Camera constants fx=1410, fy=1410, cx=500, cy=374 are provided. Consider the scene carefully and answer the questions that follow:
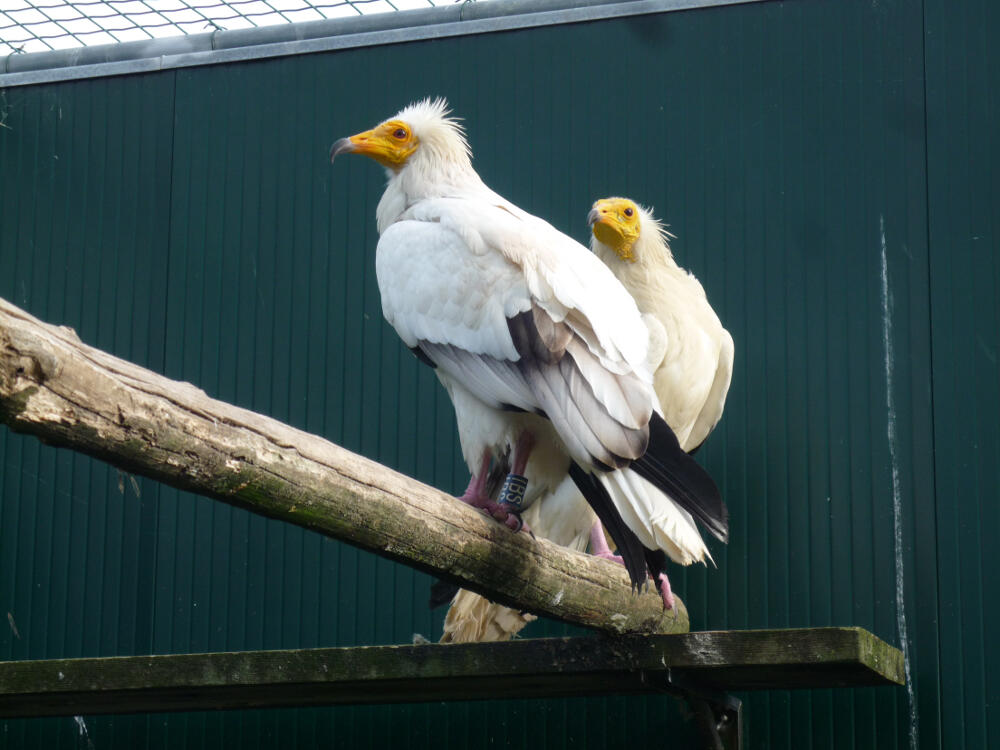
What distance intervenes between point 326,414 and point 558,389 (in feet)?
9.97

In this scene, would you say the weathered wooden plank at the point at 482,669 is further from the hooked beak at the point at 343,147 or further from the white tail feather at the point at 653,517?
the hooked beak at the point at 343,147

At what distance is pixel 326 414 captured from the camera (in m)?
6.67

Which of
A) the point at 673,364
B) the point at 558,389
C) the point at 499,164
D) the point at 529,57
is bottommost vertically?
the point at 558,389

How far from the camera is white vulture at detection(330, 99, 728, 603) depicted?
3.67 meters

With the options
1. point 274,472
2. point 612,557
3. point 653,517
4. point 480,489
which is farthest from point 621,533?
point 274,472

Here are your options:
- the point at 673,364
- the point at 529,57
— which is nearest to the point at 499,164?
the point at 529,57

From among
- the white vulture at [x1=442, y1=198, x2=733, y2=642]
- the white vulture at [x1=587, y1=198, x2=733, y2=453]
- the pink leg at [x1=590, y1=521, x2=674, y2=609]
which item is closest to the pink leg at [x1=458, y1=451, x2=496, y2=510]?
the pink leg at [x1=590, y1=521, x2=674, y2=609]

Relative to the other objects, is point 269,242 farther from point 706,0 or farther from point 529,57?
point 706,0

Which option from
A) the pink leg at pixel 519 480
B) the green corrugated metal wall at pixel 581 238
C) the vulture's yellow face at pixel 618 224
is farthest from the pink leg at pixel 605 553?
the vulture's yellow face at pixel 618 224

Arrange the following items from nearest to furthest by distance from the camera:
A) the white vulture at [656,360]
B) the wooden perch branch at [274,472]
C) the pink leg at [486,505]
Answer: the wooden perch branch at [274,472], the pink leg at [486,505], the white vulture at [656,360]

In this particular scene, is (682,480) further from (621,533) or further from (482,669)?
(482,669)

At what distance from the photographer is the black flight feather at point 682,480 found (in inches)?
143

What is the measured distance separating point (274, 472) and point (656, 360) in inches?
103

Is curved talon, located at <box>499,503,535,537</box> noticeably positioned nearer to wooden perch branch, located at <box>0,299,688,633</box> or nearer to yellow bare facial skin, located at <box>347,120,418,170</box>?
wooden perch branch, located at <box>0,299,688,633</box>
